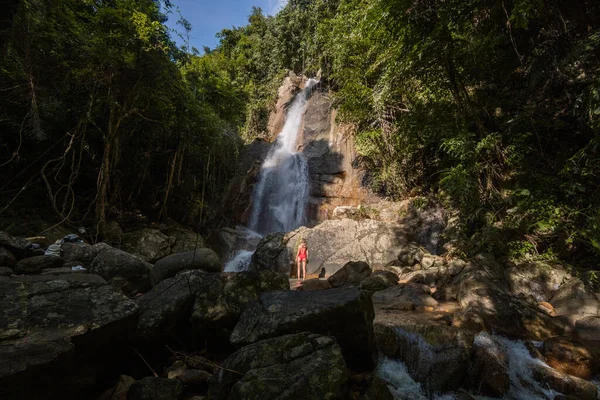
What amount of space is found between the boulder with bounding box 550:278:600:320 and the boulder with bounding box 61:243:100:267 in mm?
9726

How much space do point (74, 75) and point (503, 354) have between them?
11.0 m

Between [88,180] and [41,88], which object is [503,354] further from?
[88,180]

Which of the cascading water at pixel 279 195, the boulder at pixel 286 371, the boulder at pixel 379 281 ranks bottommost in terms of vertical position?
the boulder at pixel 286 371

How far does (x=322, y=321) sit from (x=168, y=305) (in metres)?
2.00

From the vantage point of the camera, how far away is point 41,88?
7.23 metres

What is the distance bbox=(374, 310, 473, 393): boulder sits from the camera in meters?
3.60

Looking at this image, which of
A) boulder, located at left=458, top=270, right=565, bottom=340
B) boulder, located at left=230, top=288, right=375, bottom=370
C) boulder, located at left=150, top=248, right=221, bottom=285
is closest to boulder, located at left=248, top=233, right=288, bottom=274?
boulder, located at left=150, top=248, right=221, bottom=285

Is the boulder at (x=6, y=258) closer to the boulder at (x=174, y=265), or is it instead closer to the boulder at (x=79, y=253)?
the boulder at (x=79, y=253)

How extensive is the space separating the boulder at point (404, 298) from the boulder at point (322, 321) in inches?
119

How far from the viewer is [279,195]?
1552 cm

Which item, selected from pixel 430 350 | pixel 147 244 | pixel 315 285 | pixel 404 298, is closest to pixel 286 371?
pixel 430 350

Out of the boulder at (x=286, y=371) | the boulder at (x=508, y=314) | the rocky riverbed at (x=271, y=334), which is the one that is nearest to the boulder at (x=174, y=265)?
the rocky riverbed at (x=271, y=334)

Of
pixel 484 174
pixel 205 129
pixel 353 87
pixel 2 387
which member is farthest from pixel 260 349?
pixel 353 87

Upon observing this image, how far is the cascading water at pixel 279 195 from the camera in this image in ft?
46.9
